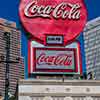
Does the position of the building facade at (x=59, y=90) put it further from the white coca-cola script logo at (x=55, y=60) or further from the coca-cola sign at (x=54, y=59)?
the white coca-cola script logo at (x=55, y=60)

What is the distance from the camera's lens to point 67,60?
60.2 meters

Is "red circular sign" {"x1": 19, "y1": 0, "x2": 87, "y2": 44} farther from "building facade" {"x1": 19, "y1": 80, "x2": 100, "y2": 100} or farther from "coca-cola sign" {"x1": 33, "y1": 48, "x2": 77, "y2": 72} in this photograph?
"building facade" {"x1": 19, "y1": 80, "x2": 100, "y2": 100}

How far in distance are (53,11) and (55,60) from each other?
809 centimetres

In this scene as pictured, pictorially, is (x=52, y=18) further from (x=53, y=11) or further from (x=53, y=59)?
(x=53, y=59)

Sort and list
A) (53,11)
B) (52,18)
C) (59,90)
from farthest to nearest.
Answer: (53,11)
(52,18)
(59,90)

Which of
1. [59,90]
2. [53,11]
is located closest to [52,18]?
[53,11]

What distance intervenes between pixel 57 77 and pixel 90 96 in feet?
18.3

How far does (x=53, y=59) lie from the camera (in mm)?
59781

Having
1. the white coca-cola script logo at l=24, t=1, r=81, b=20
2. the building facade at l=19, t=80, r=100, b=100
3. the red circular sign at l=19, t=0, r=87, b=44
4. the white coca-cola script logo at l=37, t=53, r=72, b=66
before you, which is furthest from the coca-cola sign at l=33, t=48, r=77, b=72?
the white coca-cola script logo at l=24, t=1, r=81, b=20

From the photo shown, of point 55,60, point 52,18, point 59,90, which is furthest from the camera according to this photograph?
point 52,18

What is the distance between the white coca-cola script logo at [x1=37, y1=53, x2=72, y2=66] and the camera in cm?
5934

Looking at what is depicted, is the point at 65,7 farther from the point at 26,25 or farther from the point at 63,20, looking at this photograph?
the point at 26,25

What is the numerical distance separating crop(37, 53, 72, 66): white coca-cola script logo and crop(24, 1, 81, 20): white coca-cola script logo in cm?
648

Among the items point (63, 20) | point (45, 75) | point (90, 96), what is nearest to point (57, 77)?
point (45, 75)
